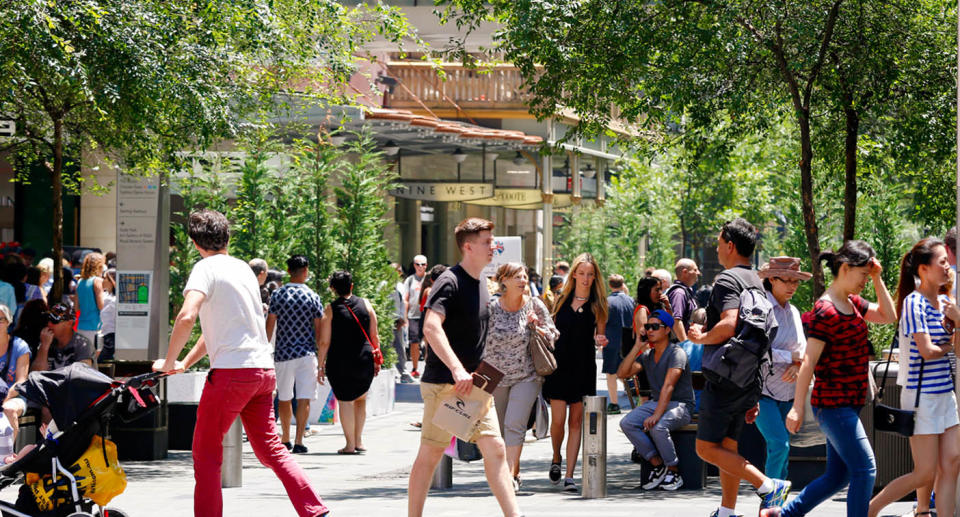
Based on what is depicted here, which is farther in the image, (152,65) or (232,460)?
(152,65)

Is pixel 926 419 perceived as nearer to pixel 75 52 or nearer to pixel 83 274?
pixel 75 52

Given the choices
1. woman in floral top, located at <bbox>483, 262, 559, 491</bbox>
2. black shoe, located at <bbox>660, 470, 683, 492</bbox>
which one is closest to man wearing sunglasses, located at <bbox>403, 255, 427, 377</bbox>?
woman in floral top, located at <bbox>483, 262, 559, 491</bbox>

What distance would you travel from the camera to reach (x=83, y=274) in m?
17.3

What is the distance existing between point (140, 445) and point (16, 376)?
2726 mm

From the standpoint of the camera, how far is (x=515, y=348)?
1102 centimetres

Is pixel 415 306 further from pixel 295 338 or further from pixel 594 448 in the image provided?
pixel 594 448

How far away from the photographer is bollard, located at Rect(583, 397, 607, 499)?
10.4 metres

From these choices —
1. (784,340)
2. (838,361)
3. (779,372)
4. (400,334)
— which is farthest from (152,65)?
(400,334)

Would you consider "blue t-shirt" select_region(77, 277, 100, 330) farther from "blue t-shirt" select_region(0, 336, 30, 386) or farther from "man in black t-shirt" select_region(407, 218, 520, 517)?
"man in black t-shirt" select_region(407, 218, 520, 517)

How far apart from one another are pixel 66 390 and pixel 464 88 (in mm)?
31592

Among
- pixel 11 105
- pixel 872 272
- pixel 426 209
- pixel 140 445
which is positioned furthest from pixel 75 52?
pixel 426 209

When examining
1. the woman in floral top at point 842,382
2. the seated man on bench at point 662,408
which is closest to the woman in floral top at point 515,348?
the seated man on bench at point 662,408

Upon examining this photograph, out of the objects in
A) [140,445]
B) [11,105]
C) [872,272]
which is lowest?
[140,445]

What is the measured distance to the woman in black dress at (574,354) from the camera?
37.3 feet
